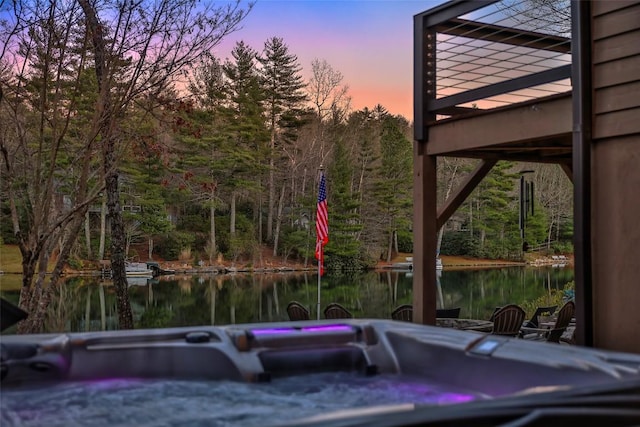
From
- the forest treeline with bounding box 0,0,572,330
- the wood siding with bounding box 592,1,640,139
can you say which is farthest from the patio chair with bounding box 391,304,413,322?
the forest treeline with bounding box 0,0,572,330

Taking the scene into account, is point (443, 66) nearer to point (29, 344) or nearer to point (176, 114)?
point (29, 344)

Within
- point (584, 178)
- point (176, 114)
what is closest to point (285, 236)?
point (176, 114)

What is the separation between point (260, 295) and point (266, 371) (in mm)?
12713

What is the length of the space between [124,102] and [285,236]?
17.1m

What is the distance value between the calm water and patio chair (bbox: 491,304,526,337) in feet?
20.1

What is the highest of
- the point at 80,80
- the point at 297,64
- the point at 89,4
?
the point at 297,64

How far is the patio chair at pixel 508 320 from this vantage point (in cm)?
503

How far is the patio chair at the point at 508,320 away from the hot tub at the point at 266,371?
2256 millimetres

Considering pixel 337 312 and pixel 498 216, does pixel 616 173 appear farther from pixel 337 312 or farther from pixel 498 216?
pixel 498 216

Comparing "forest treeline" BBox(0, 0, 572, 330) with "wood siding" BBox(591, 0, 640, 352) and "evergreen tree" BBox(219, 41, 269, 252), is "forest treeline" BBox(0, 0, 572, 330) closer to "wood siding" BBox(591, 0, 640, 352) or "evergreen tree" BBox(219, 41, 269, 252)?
"evergreen tree" BBox(219, 41, 269, 252)

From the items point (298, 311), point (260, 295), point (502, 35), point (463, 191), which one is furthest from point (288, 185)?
point (502, 35)

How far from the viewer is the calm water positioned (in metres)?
12.1

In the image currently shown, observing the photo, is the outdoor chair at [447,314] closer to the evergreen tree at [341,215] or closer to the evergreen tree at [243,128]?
the evergreen tree at [341,215]

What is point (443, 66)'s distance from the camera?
4.10m
